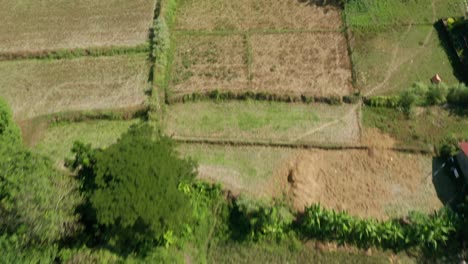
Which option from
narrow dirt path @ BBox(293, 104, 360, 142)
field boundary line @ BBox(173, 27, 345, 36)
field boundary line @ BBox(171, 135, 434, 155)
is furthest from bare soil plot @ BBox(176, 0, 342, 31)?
field boundary line @ BBox(171, 135, 434, 155)

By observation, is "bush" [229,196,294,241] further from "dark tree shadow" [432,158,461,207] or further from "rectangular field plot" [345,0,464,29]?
"rectangular field plot" [345,0,464,29]

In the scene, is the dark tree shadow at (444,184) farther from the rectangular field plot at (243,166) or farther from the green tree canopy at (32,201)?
the green tree canopy at (32,201)

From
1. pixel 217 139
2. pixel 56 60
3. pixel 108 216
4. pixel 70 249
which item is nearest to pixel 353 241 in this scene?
pixel 217 139

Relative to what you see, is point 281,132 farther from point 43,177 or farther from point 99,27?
point 99,27

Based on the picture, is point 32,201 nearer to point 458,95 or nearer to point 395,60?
point 395,60

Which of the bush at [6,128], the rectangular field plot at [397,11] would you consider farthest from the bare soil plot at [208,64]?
the bush at [6,128]

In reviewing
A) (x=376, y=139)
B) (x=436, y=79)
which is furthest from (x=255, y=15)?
(x=436, y=79)
